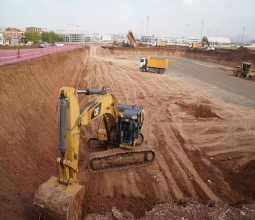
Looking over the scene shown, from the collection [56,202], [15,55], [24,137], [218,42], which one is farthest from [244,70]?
[218,42]

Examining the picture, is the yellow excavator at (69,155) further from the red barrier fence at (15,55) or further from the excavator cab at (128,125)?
the red barrier fence at (15,55)

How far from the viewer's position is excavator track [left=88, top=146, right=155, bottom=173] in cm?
860

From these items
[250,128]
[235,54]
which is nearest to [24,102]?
[250,128]

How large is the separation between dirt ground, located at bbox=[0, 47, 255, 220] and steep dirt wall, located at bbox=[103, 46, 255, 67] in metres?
33.5

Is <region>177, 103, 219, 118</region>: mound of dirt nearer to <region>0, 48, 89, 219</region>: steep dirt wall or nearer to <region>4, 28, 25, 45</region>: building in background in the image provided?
<region>0, 48, 89, 219</region>: steep dirt wall

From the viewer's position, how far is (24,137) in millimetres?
8336

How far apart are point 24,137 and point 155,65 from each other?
26.9 meters

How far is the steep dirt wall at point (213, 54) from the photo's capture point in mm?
45406

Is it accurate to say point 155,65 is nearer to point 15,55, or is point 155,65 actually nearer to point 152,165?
point 15,55

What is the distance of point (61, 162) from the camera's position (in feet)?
16.2

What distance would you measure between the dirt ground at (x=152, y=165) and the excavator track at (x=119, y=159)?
0.27 m


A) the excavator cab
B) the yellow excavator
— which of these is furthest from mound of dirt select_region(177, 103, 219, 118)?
the yellow excavator

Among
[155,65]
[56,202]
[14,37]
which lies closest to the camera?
[56,202]

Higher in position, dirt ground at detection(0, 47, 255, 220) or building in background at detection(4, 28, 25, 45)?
building in background at detection(4, 28, 25, 45)
